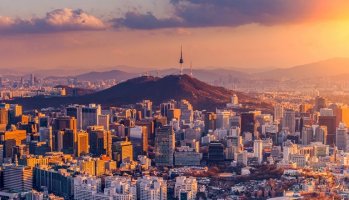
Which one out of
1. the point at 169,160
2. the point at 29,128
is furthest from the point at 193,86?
the point at 169,160

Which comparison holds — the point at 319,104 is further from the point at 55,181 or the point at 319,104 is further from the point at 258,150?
the point at 55,181

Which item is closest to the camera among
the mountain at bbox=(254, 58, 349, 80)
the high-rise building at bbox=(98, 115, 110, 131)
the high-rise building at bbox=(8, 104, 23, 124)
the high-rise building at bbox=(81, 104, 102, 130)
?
the high-rise building at bbox=(98, 115, 110, 131)

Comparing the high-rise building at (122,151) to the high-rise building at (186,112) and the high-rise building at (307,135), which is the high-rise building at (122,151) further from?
the high-rise building at (186,112)

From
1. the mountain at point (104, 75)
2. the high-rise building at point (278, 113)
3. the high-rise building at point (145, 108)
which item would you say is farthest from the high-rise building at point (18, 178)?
the mountain at point (104, 75)

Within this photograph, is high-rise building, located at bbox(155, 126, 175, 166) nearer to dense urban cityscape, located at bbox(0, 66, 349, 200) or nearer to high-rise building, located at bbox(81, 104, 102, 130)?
dense urban cityscape, located at bbox(0, 66, 349, 200)

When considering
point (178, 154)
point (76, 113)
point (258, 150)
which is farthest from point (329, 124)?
point (76, 113)

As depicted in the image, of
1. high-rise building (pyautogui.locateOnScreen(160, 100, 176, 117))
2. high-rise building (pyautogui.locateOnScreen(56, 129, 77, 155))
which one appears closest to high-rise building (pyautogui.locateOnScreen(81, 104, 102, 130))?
high-rise building (pyautogui.locateOnScreen(160, 100, 176, 117))

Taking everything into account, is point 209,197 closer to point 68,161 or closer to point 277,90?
point 68,161
